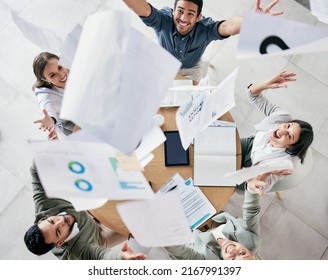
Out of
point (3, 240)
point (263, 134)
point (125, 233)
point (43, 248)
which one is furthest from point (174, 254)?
point (3, 240)

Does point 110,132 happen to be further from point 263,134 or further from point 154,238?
point 263,134

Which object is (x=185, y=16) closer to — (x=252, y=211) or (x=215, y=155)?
(x=215, y=155)

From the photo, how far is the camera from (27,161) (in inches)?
92.0

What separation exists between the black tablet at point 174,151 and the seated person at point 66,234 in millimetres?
447

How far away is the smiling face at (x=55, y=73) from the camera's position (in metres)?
1.82

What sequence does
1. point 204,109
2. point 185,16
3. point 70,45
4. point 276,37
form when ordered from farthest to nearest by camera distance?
1. point 185,16
2. point 204,109
3. point 70,45
4. point 276,37

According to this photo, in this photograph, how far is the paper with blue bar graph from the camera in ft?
5.46

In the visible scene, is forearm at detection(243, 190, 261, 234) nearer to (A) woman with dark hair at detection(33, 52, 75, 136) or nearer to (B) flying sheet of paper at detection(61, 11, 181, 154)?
(B) flying sheet of paper at detection(61, 11, 181, 154)

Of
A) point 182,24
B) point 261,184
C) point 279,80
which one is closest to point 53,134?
point 182,24

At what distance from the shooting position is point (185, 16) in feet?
5.58

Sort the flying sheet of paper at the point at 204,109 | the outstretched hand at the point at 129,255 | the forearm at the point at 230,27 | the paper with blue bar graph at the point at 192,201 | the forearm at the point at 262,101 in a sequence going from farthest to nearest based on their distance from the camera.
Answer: the forearm at the point at 262,101, the forearm at the point at 230,27, the paper with blue bar graph at the point at 192,201, the outstretched hand at the point at 129,255, the flying sheet of paper at the point at 204,109

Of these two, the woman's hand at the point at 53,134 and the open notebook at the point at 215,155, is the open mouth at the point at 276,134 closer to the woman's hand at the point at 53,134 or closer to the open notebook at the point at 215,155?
the open notebook at the point at 215,155

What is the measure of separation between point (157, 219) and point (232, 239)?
2.39 ft

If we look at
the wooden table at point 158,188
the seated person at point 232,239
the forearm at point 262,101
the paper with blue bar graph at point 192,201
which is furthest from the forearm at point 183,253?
the forearm at point 262,101
